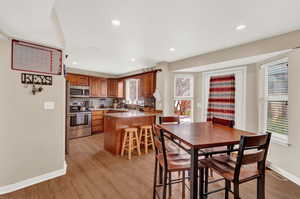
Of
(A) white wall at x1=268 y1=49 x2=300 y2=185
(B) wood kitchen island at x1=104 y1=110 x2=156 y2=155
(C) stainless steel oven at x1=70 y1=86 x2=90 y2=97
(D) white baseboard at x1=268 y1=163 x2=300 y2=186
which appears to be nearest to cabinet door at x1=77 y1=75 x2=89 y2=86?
(C) stainless steel oven at x1=70 y1=86 x2=90 y2=97

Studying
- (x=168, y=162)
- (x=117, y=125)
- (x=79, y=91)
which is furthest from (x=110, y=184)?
(x=79, y=91)

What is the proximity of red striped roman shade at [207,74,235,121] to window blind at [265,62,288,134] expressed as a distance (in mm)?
787

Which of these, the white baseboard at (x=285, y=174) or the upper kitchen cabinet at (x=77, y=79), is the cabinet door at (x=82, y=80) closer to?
the upper kitchen cabinet at (x=77, y=79)

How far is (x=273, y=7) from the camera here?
1729 mm

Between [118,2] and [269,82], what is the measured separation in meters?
3.37

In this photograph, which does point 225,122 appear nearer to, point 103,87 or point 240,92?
point 240,92

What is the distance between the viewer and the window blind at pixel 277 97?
2.76m

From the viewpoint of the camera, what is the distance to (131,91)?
20.3 feet

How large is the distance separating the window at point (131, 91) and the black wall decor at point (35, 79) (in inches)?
144

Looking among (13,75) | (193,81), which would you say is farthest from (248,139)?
(193,81)

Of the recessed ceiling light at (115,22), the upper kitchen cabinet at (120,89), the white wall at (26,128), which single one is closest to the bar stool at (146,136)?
the white wall at (26,128)

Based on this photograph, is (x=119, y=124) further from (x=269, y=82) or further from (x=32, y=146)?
(x=269, y=82)

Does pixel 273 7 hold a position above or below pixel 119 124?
above

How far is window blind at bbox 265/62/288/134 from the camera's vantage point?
109 inches
